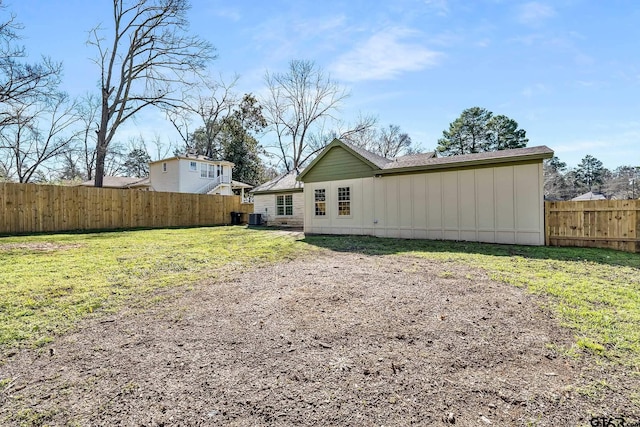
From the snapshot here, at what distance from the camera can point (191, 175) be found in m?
27.2

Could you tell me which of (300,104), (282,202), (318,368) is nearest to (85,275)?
(318,368)

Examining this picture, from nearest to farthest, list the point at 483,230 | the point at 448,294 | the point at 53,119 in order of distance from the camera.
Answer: the point at 448,294 → the point at 483,230 → the point at 53,119

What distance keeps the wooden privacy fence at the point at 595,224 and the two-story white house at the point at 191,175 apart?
25.2 metres

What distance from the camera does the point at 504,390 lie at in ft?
7.01

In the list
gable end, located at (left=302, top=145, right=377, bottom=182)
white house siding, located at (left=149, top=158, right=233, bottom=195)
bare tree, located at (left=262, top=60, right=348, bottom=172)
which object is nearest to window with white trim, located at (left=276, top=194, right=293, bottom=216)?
gable end, located at (left=302, top=145, right=377, bottom=182)

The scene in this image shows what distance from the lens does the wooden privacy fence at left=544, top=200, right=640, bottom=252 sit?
25.7 ft

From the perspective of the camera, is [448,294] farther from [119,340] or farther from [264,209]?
[264,209]

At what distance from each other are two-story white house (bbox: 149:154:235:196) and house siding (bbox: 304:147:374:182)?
1755 cm

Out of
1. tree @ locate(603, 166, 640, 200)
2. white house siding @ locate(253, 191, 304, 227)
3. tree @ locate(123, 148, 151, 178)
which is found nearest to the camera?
white house siding @ locate(253, 191, 304, 227)

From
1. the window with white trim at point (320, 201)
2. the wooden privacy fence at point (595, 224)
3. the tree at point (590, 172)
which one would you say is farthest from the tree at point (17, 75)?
the tree at point (590, 172)

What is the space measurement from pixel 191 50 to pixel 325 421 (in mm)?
24324

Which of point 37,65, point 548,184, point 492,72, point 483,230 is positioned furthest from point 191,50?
point 548,184

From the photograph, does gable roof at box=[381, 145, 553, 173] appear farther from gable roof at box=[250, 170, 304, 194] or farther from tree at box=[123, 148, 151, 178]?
tree at box=[123, 148, 151, 178]

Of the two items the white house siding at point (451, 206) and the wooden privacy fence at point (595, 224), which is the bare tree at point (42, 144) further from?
the wooden privacy fence at point (595, 224)
